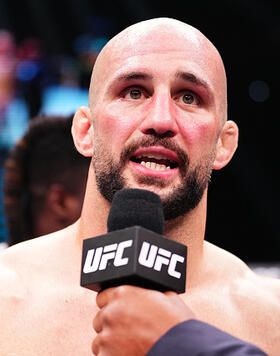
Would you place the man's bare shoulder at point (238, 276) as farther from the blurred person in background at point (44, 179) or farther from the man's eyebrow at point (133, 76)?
the blurred person in background at point (44, 179)

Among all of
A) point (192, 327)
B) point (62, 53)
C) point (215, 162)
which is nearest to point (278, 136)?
point (62, 53)

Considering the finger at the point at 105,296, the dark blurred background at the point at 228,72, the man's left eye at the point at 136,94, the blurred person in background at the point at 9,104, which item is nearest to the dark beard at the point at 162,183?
the man's left eye at the point at 136,94

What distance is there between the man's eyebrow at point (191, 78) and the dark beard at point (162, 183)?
0.57 ft

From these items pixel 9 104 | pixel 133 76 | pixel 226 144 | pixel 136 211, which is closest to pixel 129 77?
pixel 133 76

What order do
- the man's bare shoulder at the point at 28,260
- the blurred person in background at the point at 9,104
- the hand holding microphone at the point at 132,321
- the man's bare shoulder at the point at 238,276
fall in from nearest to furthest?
1. the hand holding microphone at the point at 132,321
2. the man's bare shoulder at the point at 28,260
3. the man's bare shoulder at the point at 238,276
4. the blurred person in background at the point at 9,104

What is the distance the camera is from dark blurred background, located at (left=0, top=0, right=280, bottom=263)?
15.2 ft

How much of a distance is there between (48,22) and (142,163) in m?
3.67

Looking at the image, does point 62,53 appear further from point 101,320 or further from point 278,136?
point 101,320

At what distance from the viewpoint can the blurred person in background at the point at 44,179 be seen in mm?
2695

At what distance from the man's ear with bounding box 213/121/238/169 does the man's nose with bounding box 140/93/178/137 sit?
22cm

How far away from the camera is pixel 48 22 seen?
15.8ft

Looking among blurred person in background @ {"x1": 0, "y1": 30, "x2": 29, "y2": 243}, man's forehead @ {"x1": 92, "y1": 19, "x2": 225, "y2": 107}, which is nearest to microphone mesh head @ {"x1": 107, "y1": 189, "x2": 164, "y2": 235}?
man's forehead @ {"x1": 92, "y1": 19, "x2": 225, "y2": 107}

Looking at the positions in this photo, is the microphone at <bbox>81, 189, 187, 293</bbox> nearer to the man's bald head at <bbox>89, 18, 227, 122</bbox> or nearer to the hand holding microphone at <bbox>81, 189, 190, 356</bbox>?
the hand holding microphone at <bbox>81, 189, 190, 356</bbox>

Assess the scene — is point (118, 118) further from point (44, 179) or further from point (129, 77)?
point (44, 179)
